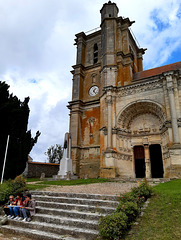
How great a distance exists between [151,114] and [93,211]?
49.8ft

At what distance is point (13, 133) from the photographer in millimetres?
12977

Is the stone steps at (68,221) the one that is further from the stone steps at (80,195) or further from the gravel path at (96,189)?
the gravel path at (96,189)

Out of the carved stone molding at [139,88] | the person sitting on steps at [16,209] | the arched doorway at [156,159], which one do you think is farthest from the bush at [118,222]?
the carved stone molding at [139,88]

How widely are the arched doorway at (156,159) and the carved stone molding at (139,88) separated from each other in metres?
6.00

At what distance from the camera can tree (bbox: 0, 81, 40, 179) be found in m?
12.2

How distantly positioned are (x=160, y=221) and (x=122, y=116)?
15.1 metres

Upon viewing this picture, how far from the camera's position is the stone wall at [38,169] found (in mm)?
23716

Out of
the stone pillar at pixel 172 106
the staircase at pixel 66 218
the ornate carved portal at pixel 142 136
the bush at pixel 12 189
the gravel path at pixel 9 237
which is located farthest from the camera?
the ornate carved portal at pixel 142 136

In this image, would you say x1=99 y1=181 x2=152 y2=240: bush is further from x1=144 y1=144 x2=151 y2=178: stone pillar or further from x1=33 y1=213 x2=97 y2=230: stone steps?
x1=144 y1=144 x2=151 y2=178: stone pillar

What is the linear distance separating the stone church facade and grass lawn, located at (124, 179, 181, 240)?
9743mm

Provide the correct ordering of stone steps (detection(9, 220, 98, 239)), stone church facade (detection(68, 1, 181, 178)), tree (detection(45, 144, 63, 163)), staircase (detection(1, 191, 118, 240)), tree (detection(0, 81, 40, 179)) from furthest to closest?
tree (detection(45, 144, 63, 163)) < stone church facade (detection(68, 1, 181, 178)) < tree (detection(0, 81, 40, 179)) < staircase (detection(1, 191, 118, 240)) < stone steps (detection(9, 220, 98, 239))

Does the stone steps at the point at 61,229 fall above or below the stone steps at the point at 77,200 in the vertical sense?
below

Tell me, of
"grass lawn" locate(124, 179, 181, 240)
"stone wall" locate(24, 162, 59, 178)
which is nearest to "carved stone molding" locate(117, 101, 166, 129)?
"grass lawn" locate(124, 179, 181, 240)

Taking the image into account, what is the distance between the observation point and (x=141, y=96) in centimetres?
Result: 1838
